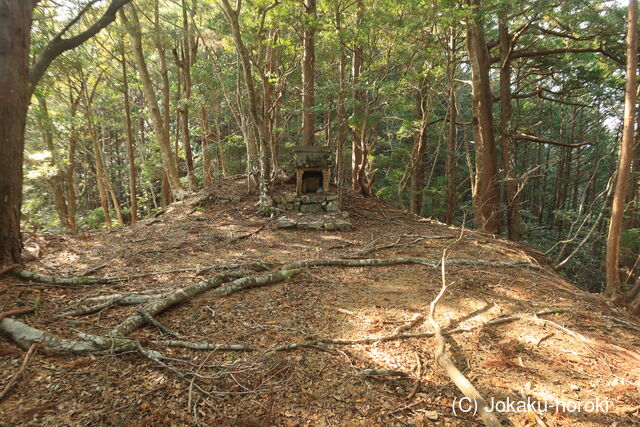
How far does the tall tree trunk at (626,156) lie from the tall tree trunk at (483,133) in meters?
4.10

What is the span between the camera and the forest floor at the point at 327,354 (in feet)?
6.99

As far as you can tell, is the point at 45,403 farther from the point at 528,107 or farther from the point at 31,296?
the point at 528,107

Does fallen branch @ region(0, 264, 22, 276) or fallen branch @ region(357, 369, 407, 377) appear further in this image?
fallen branch @ region(0, 264, 22, 276)

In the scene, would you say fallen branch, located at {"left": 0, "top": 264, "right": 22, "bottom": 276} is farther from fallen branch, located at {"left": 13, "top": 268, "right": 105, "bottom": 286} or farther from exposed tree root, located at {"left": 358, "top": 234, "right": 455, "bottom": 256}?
exposed tree root, located at {"left": 358, "top": 234, "right": 455, "bottom": 256}

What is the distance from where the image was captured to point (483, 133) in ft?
28.9

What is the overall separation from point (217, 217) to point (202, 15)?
29.9 feet

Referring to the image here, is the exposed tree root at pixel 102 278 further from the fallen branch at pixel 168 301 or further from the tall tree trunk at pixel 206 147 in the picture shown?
the tall tree trunk at pixel 206 147

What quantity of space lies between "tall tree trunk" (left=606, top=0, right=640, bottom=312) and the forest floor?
0.41m

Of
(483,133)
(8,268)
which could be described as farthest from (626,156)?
(8,268)

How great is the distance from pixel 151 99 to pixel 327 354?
1151 centimetres

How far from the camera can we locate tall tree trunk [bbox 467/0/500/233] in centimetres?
864

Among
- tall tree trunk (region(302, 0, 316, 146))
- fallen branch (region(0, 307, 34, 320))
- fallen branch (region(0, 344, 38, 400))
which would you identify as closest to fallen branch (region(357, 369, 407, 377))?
fallen branch (region(0, 344, 38, 400))

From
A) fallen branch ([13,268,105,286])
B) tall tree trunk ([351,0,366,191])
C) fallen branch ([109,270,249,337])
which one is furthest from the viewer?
tall tree trunk ([351,0,366,191])

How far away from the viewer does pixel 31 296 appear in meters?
3.31
